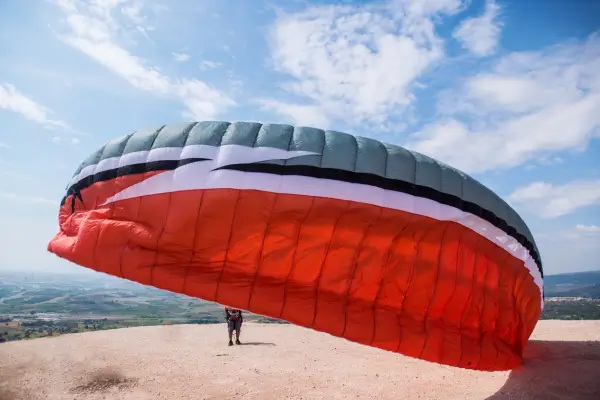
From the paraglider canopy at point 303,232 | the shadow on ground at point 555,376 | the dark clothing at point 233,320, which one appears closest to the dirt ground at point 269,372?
the shadow on ground at point 555,376

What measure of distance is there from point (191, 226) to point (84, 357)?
8.49m

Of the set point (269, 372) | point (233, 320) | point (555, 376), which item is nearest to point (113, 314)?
point (233, 320)

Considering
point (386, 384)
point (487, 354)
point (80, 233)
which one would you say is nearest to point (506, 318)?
point (487, 354)

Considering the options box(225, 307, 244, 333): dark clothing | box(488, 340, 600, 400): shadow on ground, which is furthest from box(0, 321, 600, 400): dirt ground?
box(225, 307, 244, 333): dark clothing

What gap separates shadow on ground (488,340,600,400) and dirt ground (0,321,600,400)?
17 millimetres

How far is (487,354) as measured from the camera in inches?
235

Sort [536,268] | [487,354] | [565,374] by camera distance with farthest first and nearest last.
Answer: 1. [565,374]
2. [536,268]
3. [487,354]

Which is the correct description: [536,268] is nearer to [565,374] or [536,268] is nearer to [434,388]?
[565,374]

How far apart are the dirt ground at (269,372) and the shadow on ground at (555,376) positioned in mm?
17

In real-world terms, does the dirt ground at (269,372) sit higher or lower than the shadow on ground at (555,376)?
lower

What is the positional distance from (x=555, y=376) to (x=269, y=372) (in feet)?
20.6

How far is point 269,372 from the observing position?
10.1 m

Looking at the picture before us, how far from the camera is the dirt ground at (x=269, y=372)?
26.6 ft

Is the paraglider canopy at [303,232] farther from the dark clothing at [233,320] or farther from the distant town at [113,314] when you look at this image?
the dark clothing at [233,320]
